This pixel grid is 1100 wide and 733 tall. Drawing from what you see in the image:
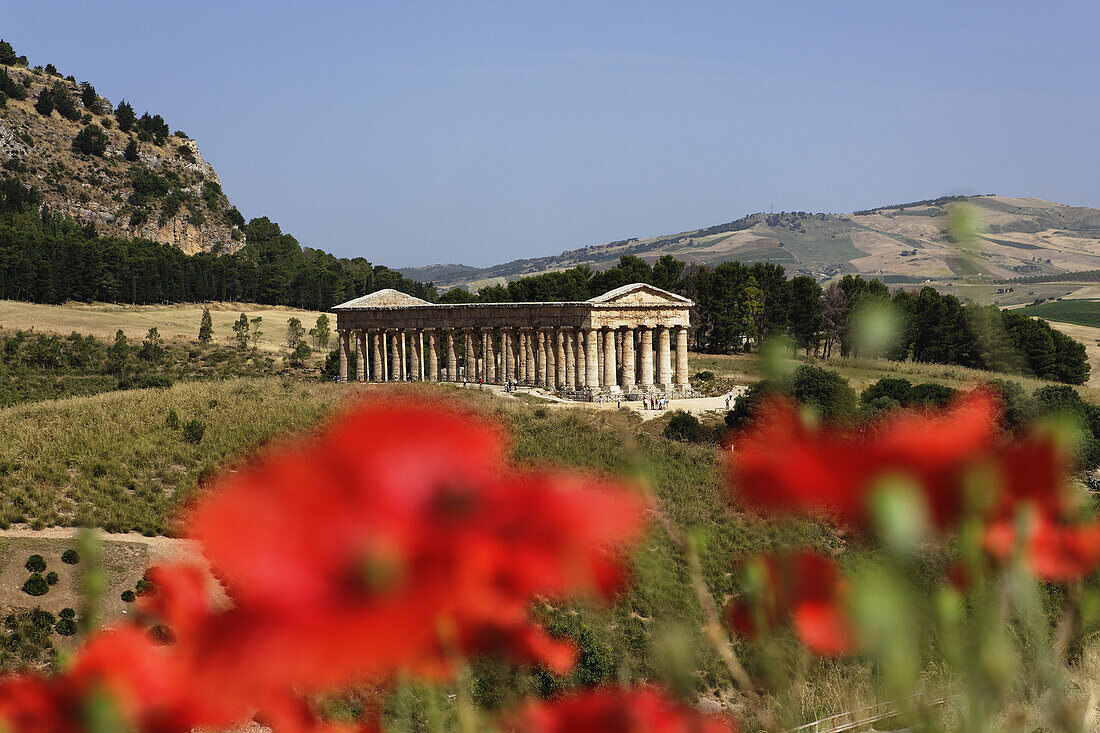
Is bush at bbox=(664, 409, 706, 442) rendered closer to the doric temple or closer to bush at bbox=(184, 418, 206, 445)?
the doric temple

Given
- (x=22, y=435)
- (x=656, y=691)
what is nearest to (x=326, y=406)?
(x=22, y=435)

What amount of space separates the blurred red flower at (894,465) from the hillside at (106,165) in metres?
180

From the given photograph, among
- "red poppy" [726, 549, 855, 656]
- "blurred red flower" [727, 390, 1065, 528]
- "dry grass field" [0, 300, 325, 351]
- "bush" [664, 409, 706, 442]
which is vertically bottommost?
"bush" [664, 409, 706, 442]

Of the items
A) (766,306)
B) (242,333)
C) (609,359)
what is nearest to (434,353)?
(609,359)

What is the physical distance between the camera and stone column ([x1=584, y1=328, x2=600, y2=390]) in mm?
70250

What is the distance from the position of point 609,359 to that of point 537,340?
20.4 ft

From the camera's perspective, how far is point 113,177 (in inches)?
6841

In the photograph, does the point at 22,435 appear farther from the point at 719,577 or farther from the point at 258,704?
the point at 258,704

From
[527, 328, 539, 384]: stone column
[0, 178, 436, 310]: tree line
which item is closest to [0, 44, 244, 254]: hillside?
[0, 178, 436, 310]: tree line

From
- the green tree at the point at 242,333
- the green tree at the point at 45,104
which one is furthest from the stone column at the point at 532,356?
the green tree at the point at 45,104

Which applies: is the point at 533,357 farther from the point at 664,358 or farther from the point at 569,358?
the point at 664,358

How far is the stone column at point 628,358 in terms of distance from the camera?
72.3 metres

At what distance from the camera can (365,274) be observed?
16450 centimetres

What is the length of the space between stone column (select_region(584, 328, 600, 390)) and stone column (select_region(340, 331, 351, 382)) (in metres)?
20.9
